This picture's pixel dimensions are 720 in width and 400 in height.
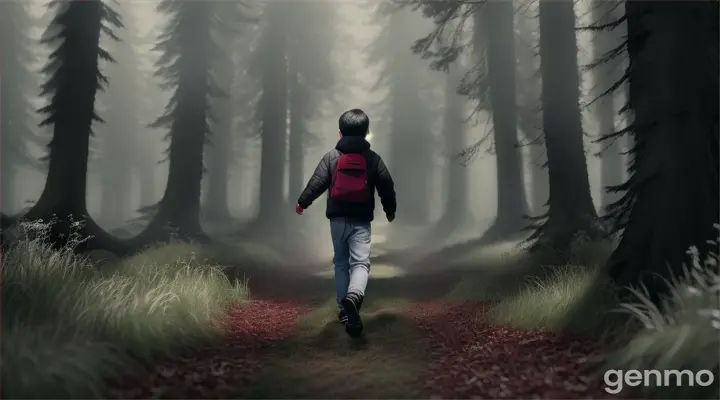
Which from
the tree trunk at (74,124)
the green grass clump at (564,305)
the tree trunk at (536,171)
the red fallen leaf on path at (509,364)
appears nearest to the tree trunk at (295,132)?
the tree trunk at (536,171)

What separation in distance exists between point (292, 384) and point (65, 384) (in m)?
1.86

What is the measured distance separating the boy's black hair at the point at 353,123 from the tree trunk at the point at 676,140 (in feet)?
10.1

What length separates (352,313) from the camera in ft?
18.7

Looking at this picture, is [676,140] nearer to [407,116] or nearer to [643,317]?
[643,317]

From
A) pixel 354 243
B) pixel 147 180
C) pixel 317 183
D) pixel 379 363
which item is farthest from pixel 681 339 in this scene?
pixel 147 180

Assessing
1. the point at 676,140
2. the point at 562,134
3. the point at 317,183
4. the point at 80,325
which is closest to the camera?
the point at 80,325

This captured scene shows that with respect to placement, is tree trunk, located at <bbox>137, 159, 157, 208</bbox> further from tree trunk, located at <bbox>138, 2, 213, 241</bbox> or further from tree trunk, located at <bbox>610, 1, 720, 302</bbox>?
tree trunk, located at <bbox>610, 1, 720, 302</bbox>

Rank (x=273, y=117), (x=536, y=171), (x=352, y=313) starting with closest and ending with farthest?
1. (x=352, y=313)
2. (x=273, y=117)
3. (x=536, y=171)

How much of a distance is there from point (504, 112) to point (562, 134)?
4.41m

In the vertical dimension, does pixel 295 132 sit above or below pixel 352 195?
above

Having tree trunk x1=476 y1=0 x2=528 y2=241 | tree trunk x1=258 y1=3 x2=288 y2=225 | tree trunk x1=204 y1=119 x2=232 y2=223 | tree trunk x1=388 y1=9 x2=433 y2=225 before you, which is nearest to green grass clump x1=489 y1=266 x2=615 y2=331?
tree trunk x1=476 y1=0 x2=528 y2=241

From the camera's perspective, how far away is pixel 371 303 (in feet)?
28.7

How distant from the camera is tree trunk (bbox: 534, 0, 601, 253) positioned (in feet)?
31.4

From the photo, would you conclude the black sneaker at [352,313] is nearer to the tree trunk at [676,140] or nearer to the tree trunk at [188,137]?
the tree trunk at [676,140]
